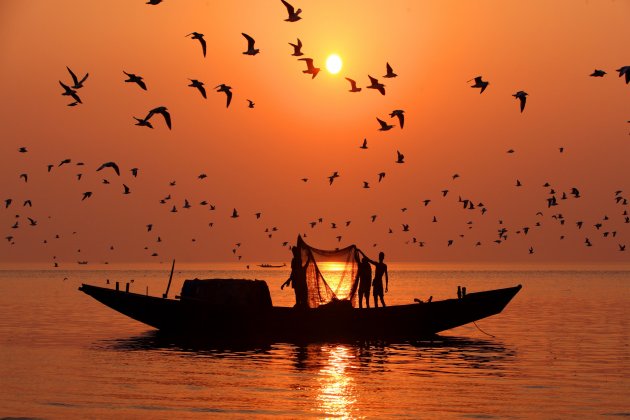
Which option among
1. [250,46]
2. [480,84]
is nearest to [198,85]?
[250,46]

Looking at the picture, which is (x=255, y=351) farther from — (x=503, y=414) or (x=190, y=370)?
(x=503, y=414)

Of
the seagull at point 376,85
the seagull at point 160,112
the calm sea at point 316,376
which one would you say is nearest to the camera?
the calm sea at point 316,376

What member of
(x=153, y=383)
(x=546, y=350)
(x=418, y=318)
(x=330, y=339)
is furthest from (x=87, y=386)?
(x=546, y=350)

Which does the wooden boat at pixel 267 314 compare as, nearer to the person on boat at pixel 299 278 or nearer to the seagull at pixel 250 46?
the person on boat at pixel 299 278

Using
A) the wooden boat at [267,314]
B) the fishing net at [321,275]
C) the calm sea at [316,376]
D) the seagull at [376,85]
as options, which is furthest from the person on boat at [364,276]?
the seagull at [376,85]

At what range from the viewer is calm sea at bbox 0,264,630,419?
23.9 m

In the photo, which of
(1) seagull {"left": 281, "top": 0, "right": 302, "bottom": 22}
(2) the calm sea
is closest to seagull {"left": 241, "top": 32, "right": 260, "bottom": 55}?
(1) seagull {"left": 281, "top": 0, "right": 302, "bottom": 22}

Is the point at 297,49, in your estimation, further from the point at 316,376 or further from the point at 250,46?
the point at 316,376

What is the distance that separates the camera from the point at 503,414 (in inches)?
914

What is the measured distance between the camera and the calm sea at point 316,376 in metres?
23.9

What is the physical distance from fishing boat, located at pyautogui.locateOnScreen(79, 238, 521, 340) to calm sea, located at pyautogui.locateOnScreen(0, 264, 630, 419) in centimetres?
78

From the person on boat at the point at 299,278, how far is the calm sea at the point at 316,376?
181 centimetres

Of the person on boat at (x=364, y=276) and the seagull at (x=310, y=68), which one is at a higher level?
the seagull at (x=310, y=68)

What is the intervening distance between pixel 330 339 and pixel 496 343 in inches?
278
